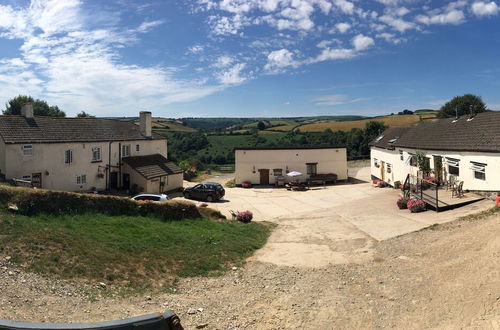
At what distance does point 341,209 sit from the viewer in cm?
2520

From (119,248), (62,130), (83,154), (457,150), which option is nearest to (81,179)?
(83,154)

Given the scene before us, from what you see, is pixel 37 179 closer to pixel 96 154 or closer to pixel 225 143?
pixel 96 154

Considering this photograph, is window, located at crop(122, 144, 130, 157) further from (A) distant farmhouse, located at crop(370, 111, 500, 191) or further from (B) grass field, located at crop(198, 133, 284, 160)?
(B) grass field, located at crop(198, 133, 284, 160)

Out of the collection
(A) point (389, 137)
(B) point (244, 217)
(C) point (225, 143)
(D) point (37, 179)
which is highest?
(C) point (225, 143)

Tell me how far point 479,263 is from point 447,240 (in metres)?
3.53

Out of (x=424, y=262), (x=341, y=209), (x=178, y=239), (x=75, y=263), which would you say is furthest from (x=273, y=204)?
(x=75, y=263)

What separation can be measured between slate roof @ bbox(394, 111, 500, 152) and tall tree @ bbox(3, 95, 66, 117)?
5580cm

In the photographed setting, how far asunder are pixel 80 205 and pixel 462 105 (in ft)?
250

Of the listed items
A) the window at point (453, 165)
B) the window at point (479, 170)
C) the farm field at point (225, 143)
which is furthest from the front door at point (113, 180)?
the farm field at point (225, 143)

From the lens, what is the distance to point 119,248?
40.9ft

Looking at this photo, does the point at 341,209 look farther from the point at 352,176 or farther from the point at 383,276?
the point at 352,176

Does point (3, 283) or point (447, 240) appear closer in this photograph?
point (3, 283)

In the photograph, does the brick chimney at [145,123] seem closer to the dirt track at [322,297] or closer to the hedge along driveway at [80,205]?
the hedge along driveway at [80,205]

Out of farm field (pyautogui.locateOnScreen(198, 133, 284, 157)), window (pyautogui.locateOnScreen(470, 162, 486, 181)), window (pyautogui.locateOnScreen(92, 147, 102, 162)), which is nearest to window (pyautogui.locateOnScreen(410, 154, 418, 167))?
window (pyautogui.locateOnScreen(470, 162, 486, 181))
